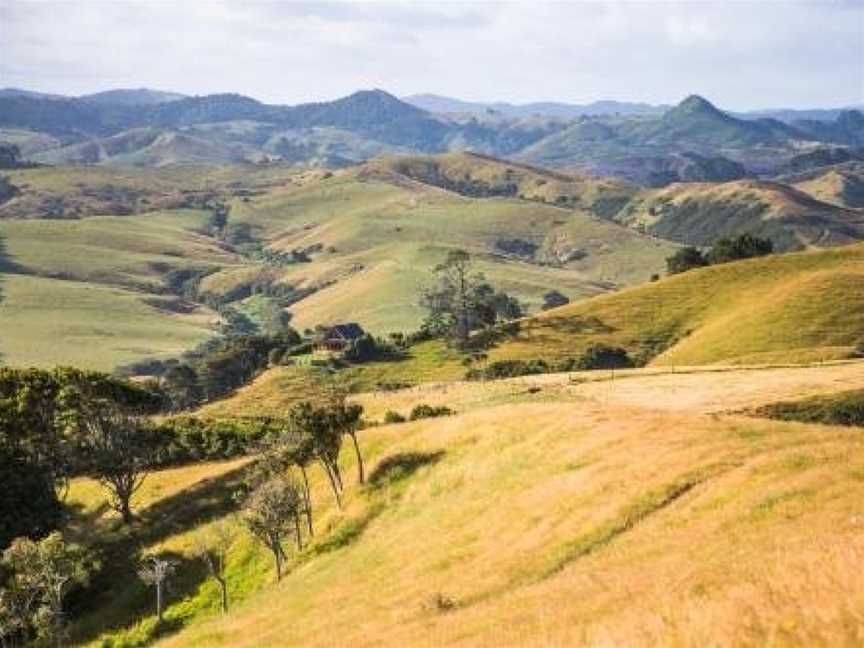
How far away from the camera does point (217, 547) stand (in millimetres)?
72812

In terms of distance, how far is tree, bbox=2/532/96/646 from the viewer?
61781 millimetres

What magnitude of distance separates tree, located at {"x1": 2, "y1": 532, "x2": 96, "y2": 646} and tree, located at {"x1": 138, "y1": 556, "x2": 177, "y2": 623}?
427cm

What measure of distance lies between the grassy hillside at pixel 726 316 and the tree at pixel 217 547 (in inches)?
2992

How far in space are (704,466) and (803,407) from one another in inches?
1534

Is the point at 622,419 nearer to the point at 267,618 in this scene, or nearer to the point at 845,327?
the point at 267,618

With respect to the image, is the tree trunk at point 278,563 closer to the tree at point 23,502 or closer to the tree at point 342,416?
the tree at point 342,416

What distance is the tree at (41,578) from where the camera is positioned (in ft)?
203

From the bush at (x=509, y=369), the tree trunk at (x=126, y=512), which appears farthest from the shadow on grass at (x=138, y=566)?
the bush at (x=509, y=369)

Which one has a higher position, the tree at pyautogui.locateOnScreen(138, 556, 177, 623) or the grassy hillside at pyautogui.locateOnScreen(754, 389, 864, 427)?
the grassy hillside at pyautogui.locateOnScreen(754, 389, 864, 427)

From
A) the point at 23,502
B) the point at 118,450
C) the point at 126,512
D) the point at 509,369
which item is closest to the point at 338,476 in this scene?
the point at 126,512

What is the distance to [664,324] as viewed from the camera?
575 feet

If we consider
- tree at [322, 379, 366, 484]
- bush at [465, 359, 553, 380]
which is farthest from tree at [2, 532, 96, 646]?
bush at [465, 359, 553, 380]

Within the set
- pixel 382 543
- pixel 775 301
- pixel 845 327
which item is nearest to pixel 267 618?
pixel 382 543

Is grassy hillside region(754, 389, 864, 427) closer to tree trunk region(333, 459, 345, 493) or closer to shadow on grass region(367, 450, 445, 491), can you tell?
shadow on grass region(367, 450, 445, 491)
